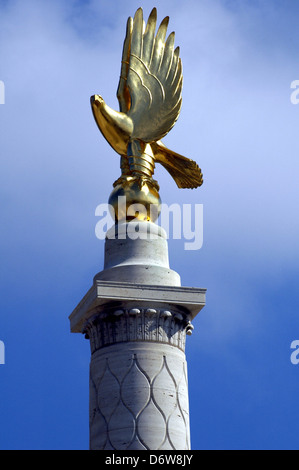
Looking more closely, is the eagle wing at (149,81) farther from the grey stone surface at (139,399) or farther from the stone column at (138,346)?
the grey stone surface at (139,399)

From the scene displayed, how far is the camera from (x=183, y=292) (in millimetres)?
21547

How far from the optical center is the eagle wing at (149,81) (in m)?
23.5

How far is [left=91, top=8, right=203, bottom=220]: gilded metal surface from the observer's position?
75.9 ft

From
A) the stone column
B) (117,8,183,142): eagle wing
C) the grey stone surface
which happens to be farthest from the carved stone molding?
(117,8,183,142): eagle wing

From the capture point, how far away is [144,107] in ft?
77.4

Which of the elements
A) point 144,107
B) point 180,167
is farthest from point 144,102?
point 180,167

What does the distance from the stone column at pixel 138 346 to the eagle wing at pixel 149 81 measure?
2.43 metres

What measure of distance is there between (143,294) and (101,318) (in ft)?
2.93

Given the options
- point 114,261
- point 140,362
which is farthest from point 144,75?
point 140,362

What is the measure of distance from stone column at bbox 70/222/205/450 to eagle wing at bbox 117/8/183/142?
2426 mm

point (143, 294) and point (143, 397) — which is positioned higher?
point (143, 294)

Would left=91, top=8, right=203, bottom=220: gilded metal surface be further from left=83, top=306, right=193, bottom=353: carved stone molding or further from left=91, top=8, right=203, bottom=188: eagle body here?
left=83, top=306, right=193, bottom=353: carved stone molding

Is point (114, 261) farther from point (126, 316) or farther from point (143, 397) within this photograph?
point (143, 397)

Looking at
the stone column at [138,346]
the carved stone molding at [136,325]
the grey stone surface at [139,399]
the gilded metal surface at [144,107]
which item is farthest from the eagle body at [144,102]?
the grey stone surface at [139,399]
